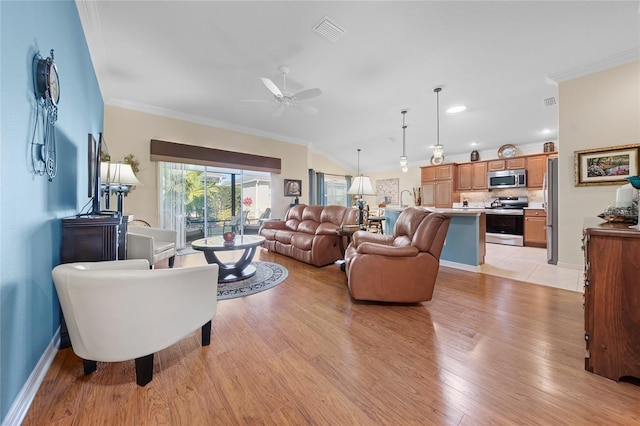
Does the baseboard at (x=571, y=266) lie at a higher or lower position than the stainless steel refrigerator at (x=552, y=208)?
lower

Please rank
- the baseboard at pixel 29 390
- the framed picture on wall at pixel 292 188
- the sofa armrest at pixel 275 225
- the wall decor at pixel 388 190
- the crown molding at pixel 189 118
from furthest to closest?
1. the wall decor at pixel 388 190
2. the framed picture on wall at pixel 292 188
3. the sofa armrest at pixel 275 225
4. the crown molding at pixel 189 118
5. the baseboard at pixel 29 390

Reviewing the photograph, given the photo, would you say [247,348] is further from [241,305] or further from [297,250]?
[297,250]

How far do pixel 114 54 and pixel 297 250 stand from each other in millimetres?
3616

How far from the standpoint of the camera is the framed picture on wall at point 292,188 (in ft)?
21.4

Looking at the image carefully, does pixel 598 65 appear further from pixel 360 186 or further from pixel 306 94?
pixel 306 94

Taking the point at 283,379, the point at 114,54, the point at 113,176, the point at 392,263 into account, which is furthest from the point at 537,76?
the point at 113,176

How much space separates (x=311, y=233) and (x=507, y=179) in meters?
5.22

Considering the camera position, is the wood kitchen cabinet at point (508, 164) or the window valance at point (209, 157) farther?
the wood kitchen cabinet at point (508, 164)

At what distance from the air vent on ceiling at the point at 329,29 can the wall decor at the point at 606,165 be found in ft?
12.0

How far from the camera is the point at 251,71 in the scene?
11.0 ft

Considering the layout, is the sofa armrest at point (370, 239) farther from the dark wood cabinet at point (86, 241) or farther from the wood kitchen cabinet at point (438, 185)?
the wood kitchen cabinet at point (438, 185)

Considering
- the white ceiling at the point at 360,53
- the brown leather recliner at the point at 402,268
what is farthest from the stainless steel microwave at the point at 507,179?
the brown leather recliner at the point at 402,268

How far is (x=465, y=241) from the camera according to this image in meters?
3.57

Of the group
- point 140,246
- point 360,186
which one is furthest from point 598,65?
point 140,246
